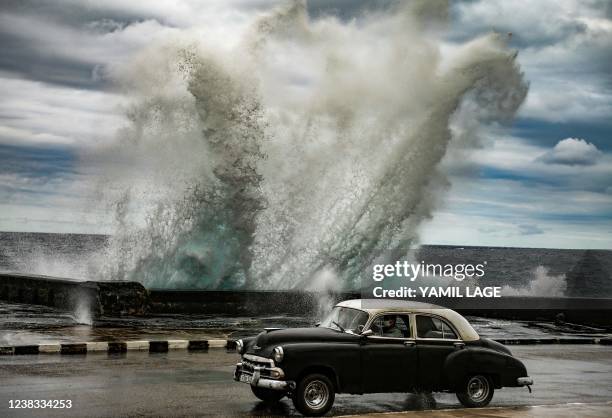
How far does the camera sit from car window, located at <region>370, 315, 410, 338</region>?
11445 millimetres

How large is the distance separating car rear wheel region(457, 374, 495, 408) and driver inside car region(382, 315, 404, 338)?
118cm

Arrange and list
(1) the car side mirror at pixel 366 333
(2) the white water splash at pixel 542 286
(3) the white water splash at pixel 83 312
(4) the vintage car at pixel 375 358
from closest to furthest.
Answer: (4) the vintage car at pixel 375 358 < (1) the car side mirror at pixel 366 333 < (3) the white water splash at pixel 83 312 < (2) the white water splash at pixel 542 286

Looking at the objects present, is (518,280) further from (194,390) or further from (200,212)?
(194,390)

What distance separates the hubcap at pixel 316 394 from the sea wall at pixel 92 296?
11546 millimetres

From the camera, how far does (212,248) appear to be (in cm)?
3784

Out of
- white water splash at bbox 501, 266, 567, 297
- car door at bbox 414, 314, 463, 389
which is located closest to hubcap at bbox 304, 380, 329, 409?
car door at bbox 414, 314, 463, 389

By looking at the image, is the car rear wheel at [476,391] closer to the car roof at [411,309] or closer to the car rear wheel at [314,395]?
the car roof at [411,309]

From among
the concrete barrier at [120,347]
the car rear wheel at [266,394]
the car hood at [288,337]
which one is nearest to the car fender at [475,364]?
the car hood at [288,337]

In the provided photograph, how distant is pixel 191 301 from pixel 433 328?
537 inches

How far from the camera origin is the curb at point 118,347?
605 inches

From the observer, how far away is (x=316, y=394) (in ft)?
35.2

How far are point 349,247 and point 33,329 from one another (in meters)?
25.2

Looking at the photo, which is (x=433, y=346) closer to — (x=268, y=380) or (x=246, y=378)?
(x=268, y=380)

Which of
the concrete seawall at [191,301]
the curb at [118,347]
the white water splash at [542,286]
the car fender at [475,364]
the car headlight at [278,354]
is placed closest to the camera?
the car headlight at [278,354]
